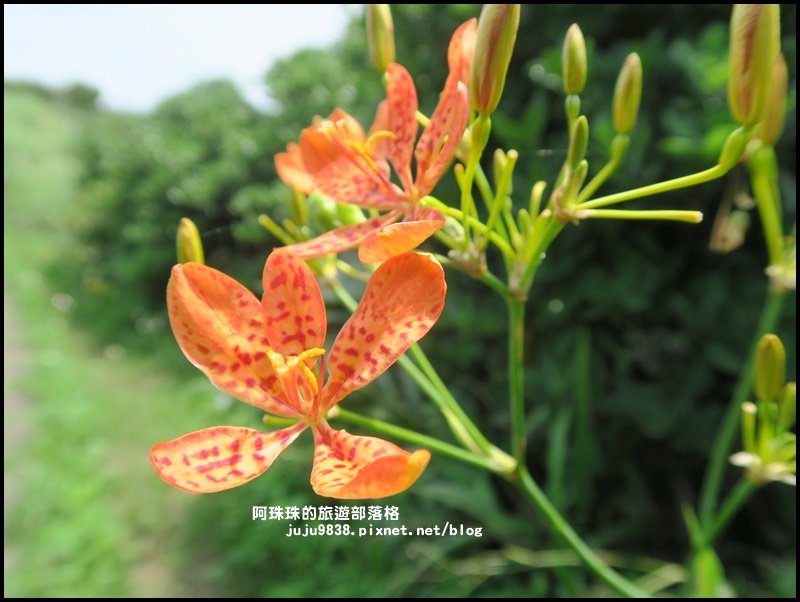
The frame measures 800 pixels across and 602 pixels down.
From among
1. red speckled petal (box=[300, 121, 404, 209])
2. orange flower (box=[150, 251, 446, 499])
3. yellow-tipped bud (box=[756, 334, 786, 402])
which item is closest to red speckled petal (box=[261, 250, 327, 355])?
orange flower (box=[150, 251, 446, 499])

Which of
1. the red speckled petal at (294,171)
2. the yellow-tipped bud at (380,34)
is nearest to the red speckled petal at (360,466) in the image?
the red speckled petal at (294,171)

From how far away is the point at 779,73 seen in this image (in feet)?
1.90

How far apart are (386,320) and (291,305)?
0.07m

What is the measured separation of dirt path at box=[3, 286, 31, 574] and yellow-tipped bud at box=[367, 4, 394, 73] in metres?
1.77

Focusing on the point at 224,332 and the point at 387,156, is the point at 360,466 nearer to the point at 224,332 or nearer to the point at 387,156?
the point at 224,332

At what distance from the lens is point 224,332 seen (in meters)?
0.45

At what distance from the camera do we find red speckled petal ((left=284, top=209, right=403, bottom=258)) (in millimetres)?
471

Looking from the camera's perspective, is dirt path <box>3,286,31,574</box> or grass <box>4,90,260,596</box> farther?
dirt path <box>3,286,31,574</box>

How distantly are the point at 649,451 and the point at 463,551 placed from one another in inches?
18.7

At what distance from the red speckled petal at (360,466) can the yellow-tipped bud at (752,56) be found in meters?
0.31

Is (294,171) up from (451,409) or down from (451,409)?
up

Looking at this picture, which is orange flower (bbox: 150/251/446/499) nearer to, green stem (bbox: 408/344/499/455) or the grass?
green stem (bbox: 408/344/499/455)

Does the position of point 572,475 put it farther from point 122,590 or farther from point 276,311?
point 122,590

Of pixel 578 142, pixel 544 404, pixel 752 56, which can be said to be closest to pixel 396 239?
pixel 578 142
